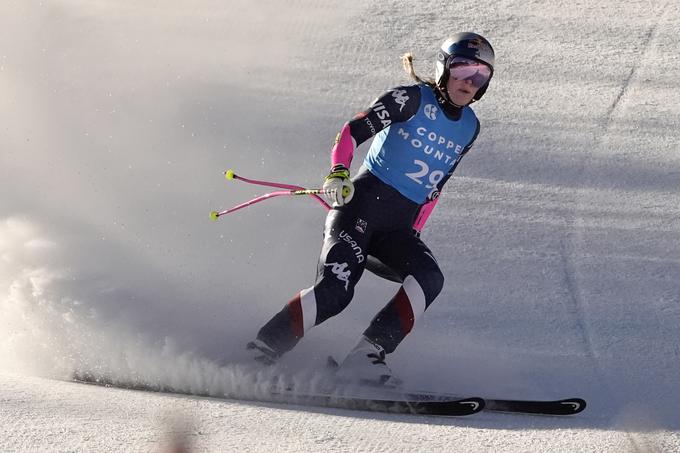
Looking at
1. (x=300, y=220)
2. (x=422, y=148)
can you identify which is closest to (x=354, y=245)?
(x=422, y=148)

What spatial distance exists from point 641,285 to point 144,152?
3970 mm

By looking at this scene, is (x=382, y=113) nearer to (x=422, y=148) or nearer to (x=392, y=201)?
(x=422, y=148)

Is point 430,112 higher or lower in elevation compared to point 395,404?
higher

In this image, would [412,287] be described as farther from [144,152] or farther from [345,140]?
[144,152]

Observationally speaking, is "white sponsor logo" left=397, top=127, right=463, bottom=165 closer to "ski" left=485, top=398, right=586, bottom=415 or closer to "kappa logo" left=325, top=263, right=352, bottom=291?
"kappa logo" left=325, top=263, right=352, bottom=291

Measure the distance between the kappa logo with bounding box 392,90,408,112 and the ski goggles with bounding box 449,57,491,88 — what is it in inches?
10.1

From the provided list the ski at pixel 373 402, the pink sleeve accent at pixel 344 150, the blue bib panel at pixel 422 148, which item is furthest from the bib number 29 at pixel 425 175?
the ski at pixel 373 402

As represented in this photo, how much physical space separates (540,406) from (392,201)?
4.23 feet

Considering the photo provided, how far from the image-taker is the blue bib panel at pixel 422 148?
529 cm

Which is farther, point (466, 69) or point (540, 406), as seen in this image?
point (466, 69)

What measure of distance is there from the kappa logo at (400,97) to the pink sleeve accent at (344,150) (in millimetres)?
310

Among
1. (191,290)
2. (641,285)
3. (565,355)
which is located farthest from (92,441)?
(641,285)

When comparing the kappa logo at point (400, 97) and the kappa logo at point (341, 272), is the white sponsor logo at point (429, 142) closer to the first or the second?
the kappa logo at point (400, 97)

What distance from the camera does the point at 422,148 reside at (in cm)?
531
